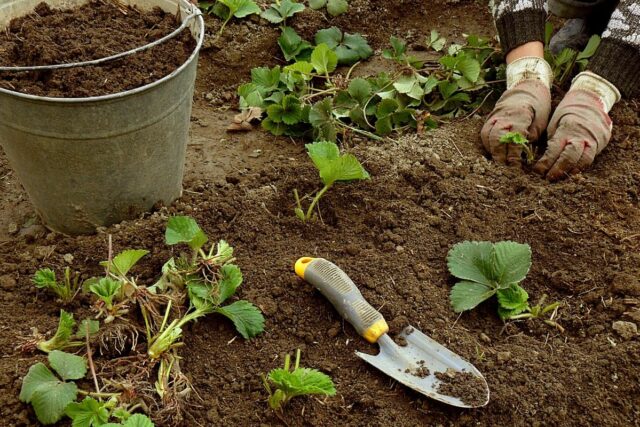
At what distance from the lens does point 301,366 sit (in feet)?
6.02

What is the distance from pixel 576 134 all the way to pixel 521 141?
0.18 meters

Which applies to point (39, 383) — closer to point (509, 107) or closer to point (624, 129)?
point (509, 107)

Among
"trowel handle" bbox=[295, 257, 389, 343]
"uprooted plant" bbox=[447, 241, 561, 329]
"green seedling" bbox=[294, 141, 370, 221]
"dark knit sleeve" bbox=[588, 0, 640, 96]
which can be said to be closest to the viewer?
"trowel handle" bbox=[295, 257, 389, 343]

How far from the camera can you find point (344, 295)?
1.90 meters

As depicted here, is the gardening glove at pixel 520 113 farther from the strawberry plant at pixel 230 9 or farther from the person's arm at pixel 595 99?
the strawberry plant at pixel 230 9

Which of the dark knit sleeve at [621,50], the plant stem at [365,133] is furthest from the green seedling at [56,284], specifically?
the dark knit sleeve at [621,50]

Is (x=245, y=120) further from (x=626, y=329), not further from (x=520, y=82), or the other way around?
(x=626, y=329)

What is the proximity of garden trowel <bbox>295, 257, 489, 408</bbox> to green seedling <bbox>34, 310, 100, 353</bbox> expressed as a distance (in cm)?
57

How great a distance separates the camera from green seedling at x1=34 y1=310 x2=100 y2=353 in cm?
174

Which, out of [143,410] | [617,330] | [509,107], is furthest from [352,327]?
[509,107]

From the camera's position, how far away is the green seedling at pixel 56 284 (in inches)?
75.4

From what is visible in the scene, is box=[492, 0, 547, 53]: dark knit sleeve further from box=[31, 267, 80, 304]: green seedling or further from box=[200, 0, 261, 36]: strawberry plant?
box=[31, 267, 80, 304]: green seedling

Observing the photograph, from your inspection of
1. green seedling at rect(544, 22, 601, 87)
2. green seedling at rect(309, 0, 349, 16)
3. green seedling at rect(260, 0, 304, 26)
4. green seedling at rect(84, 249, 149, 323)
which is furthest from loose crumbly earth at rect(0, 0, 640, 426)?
green seedling at rect(309, 0, 349, 16)

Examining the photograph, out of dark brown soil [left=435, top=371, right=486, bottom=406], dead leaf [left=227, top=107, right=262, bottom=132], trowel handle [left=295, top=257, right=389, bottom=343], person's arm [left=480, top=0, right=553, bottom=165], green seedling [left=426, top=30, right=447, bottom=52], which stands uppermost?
person's arm [left=480, top=0, right=553, bottom=165]
